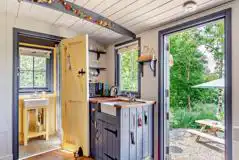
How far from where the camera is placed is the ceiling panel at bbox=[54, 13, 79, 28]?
8.96 feet

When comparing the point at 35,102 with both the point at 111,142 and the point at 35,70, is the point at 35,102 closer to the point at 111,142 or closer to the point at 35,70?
the point at 35,70

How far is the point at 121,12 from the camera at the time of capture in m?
2.31

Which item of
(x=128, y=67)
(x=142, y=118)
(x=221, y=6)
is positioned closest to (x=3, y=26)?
(x=128, y=67)

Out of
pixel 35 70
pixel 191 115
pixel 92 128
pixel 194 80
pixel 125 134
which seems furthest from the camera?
pixel 194 80

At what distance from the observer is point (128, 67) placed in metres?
3.39

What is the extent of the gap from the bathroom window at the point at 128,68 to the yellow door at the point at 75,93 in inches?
32.8

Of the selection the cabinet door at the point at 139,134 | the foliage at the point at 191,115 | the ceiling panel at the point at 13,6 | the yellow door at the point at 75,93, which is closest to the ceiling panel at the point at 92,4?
the yellow door at the point at 75,93

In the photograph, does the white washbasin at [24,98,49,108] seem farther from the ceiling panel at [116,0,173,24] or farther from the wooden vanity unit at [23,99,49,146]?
the ceiling panel at [116,0,173,24]

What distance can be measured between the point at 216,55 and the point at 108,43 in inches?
107

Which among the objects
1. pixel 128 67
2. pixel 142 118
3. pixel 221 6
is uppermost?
pixel 221 6

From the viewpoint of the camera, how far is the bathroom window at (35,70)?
395 cm

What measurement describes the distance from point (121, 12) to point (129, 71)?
128 cm

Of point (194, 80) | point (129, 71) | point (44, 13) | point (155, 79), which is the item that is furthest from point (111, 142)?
point (194, 80)

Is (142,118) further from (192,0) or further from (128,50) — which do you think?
(192,0)
